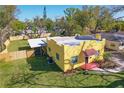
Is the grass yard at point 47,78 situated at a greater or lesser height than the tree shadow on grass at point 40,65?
lesser

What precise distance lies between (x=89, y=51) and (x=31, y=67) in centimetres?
387

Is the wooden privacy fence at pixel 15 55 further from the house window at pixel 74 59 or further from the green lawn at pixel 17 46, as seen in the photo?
the house window at pixel 74 59

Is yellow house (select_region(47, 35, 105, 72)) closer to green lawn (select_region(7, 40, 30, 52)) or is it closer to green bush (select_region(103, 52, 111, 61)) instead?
green bush (select_region(103, 52, 111, 61))

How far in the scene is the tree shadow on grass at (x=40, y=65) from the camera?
12109mm

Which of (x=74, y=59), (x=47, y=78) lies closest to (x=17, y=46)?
(x=74, y=59)

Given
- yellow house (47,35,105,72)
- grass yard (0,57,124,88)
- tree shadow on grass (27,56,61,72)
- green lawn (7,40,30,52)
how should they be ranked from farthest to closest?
green lawn (7,40,30,52) → tree shadow on grass (27,56,61,72) → yellow house (47,35,105,72) → grass yard (0,57,124,88)

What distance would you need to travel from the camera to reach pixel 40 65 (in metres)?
12.9

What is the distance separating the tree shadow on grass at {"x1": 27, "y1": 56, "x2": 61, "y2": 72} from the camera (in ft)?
39.7

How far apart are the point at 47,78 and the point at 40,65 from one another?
7.81ft

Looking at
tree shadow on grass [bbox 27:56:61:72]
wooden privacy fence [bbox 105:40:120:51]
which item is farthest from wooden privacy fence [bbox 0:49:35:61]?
wooden privacy fence [bbox 105:40:120:51]

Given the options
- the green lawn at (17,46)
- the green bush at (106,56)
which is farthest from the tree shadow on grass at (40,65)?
the green lawn at (17,46)

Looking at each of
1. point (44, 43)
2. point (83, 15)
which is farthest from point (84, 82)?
point (83, 15)

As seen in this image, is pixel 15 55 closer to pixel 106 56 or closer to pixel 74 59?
pixel 74 59
